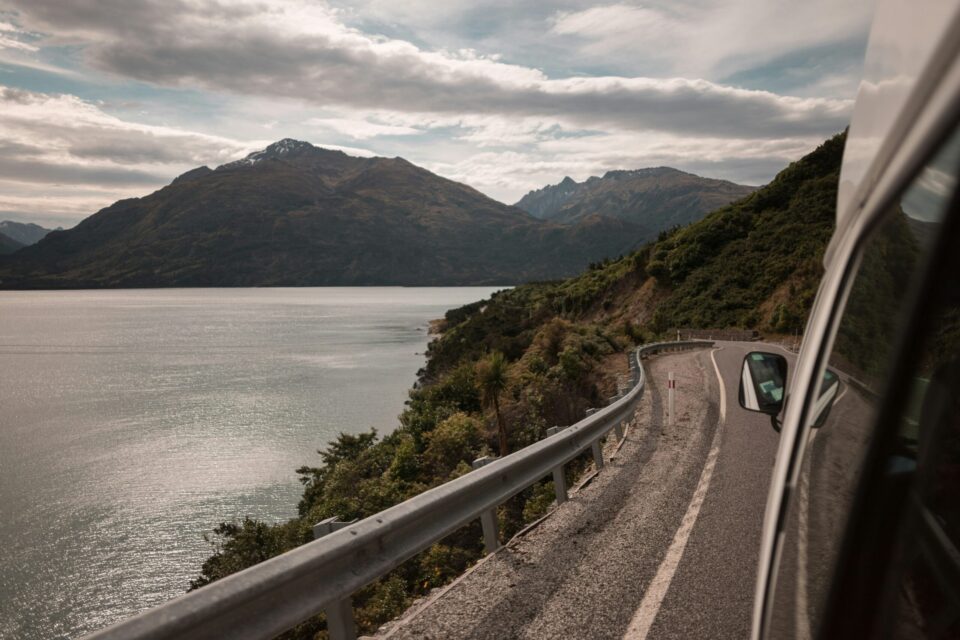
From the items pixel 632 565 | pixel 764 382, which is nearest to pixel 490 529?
pixel 632 565

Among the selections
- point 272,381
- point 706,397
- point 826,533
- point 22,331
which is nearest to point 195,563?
point 706,397

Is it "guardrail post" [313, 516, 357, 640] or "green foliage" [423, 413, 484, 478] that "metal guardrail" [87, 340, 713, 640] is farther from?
"green foliage" [423, 413, 484, 478]

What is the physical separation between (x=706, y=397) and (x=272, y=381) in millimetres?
60413

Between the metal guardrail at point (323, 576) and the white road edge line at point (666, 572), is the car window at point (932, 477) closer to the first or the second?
the metal guardrail at point (323, 576)

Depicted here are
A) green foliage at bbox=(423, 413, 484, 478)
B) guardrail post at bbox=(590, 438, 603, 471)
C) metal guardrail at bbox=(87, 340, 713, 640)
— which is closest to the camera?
metal guardrail at bbox=(87, 340, 713, 640)

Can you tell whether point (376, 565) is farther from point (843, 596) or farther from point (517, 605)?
point (843, 596)

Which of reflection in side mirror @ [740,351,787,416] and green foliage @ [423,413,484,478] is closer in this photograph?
reflection in side mirror @ [740,351,787,416]

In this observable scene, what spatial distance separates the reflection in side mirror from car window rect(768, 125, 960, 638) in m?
1.19

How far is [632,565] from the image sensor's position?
4805 mm

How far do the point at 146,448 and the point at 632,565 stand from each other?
47.9 m

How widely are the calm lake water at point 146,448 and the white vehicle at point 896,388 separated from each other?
29.6m

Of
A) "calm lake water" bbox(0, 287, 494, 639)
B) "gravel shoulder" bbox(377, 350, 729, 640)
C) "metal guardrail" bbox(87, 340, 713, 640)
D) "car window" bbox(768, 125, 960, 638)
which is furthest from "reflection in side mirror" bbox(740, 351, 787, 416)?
"calm lake water" bbox(0, 287, 494, 639)

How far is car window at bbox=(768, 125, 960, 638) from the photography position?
118 centimetres

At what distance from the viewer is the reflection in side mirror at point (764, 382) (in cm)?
295
